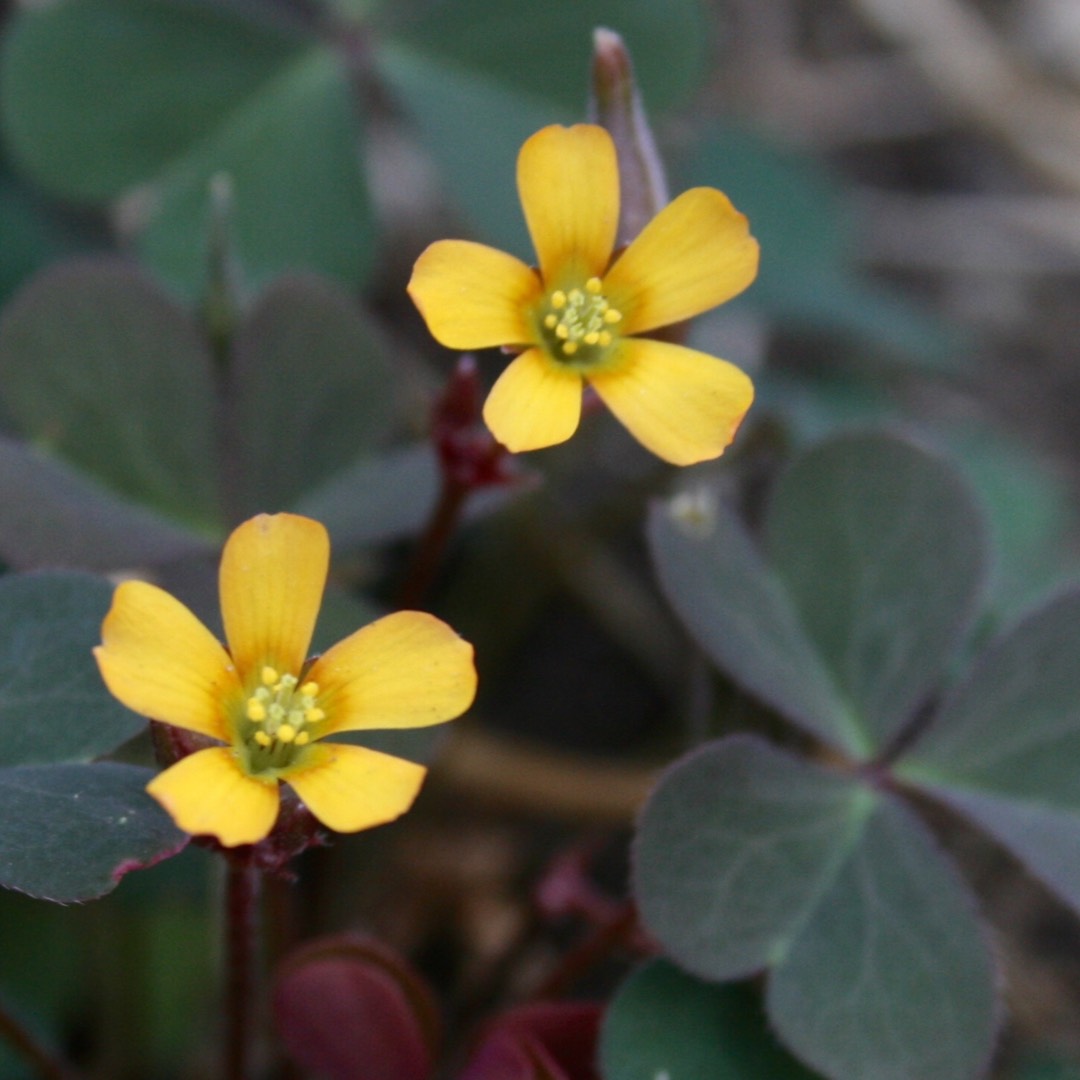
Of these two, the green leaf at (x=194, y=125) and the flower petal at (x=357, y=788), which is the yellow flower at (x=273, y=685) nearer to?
the flower petal at (x=357, y=788)

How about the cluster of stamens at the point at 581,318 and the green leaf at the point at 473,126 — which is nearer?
the cluster of stamens at the point at 581,318

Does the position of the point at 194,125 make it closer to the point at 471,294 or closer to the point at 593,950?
the point at 471,294

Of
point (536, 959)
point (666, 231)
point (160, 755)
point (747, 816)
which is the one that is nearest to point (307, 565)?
point (160, 755)

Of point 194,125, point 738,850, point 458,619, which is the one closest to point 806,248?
point 458,619

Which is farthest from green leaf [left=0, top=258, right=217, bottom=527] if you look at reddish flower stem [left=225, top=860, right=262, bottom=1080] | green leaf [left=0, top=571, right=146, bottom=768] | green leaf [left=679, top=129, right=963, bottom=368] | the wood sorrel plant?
green leaf [left=679, top=129, right=963, bottom=368]

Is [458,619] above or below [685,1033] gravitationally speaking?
below

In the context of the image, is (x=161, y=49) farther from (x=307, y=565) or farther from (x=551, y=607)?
(x=307, y=565)

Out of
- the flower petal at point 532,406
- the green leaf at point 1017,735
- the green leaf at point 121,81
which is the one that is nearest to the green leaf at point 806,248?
the green leaf at point 121,81
